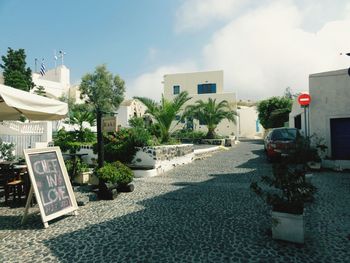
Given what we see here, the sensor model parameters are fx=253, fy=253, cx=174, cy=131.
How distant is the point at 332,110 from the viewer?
36.7ft

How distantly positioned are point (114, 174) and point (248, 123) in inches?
1647

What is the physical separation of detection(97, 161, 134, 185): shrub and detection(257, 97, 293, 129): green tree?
30287mm

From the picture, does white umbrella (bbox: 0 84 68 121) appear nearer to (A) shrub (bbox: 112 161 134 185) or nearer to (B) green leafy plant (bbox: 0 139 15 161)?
(A) shrub (bbox: 112 161 134 185)

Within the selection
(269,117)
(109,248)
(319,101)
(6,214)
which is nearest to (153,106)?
(319,101)

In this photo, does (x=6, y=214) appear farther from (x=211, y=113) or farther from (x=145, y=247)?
(x=211, y=113)

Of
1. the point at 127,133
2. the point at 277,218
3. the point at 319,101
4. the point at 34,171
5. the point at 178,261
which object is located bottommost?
the point at 178,261

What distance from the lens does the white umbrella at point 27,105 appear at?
16.4 feet

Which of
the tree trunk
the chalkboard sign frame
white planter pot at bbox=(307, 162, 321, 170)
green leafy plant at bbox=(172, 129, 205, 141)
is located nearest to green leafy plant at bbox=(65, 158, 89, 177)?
the tree trunk

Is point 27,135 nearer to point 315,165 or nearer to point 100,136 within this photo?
point 100,136

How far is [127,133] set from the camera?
37.1ft

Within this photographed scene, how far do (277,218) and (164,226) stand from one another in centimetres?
200

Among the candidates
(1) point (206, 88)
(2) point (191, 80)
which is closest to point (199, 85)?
(1) point (206, 88)

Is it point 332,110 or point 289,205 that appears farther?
point 332,110

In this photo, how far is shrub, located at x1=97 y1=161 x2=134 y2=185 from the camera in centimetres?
695
